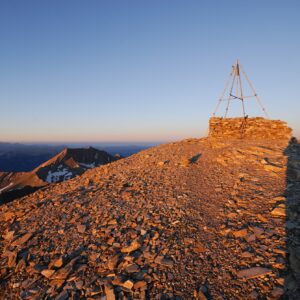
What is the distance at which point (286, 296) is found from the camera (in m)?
3.89

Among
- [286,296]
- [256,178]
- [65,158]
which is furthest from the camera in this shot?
[65,158]

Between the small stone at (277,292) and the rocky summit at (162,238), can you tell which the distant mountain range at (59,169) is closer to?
the rocky summit at (162,238)

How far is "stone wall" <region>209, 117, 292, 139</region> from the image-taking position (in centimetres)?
1855

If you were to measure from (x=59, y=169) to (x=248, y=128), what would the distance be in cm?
7414

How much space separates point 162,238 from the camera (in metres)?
6.00

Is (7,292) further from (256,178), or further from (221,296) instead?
(256,178)

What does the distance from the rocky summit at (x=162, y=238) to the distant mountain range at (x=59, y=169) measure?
55.1m

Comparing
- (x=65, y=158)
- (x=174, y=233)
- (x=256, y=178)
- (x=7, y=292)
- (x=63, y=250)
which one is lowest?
(x=65, y=158)

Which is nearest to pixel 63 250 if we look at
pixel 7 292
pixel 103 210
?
pixel 7 292

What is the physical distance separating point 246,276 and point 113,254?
3090mm

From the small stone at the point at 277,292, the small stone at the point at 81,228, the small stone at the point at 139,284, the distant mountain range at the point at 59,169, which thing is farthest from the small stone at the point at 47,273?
the distant mountain range at the point at 59,169

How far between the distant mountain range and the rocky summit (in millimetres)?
55108

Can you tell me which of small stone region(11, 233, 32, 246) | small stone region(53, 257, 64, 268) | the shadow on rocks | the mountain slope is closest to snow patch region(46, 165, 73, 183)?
the mountain slope

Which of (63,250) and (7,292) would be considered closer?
(7,292)
